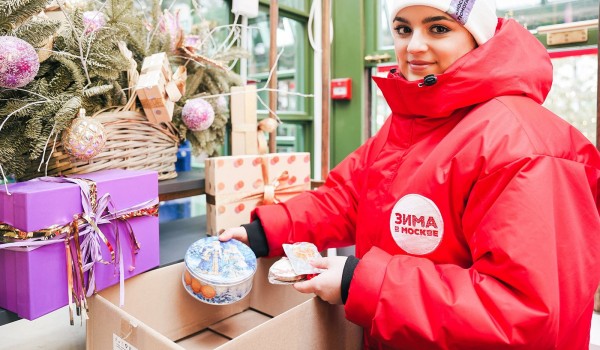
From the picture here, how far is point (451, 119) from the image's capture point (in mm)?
905

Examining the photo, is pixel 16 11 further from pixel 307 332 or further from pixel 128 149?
pixel 307 332

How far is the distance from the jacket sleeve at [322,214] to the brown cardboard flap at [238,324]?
21 centimetres

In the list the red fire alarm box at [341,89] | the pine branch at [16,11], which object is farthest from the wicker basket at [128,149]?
→ the red fire alarm box at [341,89]

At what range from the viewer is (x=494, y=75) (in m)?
0.83

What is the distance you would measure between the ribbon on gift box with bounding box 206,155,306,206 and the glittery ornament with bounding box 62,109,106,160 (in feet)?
1.25

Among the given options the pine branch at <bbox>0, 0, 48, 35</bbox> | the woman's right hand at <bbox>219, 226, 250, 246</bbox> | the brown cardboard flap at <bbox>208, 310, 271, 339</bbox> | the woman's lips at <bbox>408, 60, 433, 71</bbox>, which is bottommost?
the brown cardboard flap at <bbox>208, 310, 271, 339</bbox>

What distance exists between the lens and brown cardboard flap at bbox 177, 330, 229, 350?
1.07 metres

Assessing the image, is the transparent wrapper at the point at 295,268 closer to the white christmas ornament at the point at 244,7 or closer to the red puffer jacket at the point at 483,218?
the red puffer jacket at the point at 483,218

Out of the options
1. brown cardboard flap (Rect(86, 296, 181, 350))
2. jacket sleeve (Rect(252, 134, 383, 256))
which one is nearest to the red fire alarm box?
jacket sleeve (Rect(252, 134, 383, 256))

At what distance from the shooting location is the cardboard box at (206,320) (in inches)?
28.0

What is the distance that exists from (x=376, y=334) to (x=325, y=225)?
428 mm

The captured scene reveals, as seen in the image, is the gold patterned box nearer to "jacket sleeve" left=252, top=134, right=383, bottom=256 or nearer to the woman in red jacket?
"jacket sleeve" left=252, top=134, right=383, bottom=256

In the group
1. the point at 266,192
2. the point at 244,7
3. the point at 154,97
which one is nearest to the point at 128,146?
the point at 154,97

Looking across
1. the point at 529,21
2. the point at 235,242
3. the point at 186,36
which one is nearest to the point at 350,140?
the point at 529,21
